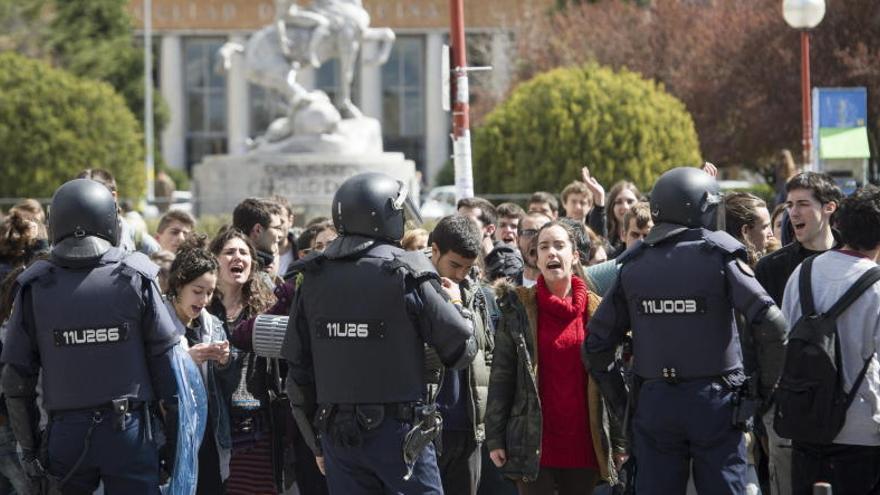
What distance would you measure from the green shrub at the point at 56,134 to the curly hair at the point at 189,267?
2865 centimetres

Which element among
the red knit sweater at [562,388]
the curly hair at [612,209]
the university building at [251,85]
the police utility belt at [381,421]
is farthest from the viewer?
the university building at [251,85]

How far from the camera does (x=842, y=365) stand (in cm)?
683

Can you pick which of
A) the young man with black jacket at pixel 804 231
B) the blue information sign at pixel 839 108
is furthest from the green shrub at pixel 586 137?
the young man with black jacket at pixel 804 231

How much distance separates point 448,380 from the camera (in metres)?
7.80

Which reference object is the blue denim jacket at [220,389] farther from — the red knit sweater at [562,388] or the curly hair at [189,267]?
the red knit sweater at [562,388]

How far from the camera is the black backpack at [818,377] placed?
267 inches

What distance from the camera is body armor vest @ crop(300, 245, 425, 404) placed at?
6594 millimetres

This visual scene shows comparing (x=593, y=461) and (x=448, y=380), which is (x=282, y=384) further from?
(x=593, y=461)

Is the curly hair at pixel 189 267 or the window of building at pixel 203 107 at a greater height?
the window of building at pixel 203 107

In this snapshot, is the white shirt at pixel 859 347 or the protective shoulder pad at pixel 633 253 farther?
the protective shoulder pad at pixel 633 253

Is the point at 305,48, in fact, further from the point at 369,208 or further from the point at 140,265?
the point at 369,208

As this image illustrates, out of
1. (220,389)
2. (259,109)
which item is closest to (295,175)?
(220,389)

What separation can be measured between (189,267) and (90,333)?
1.12 metres

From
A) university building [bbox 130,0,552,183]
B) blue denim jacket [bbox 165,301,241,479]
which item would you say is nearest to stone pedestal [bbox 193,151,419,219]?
blue denim jacket [bbox 165,301,241,479]
